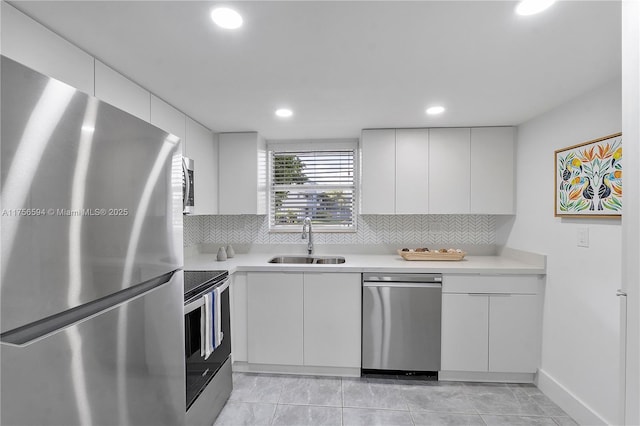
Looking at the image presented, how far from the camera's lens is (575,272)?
201cm

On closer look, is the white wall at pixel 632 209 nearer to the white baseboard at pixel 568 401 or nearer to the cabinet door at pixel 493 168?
the white baseboard at pixel 568 401

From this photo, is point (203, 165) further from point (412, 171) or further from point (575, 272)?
point (575, 272)

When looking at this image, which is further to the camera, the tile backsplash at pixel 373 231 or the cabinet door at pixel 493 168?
the tile backsplash at pixel 373 231

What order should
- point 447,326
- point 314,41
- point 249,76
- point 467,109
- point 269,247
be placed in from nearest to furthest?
point 314,41 → point 249,76 → point 467,109 → point 447,326 → point 269,247

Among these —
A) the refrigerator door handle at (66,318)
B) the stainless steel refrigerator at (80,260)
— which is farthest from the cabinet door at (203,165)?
the refrigerator door handle at (66,318)

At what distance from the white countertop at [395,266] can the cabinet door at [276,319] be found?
0.10 metres

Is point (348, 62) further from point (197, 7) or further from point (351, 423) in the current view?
point (351, 423)

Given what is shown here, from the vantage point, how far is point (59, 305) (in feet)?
2.26

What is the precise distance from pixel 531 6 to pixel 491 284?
76.9 inches

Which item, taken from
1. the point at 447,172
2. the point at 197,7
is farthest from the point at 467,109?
the point at 197,7

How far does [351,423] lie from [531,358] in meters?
1.55

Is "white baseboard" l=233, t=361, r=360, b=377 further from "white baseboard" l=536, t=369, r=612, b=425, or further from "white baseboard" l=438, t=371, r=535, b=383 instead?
"white baseboard" l=536, t=369, r=612, b=425

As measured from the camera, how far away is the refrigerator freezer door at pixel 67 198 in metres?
0.60

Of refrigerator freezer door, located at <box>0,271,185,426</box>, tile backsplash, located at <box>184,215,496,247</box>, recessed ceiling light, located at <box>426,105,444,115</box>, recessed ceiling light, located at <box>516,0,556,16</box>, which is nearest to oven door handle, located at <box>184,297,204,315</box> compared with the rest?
refrigerator freezer door, located at <box>0,271,185,426</box>
